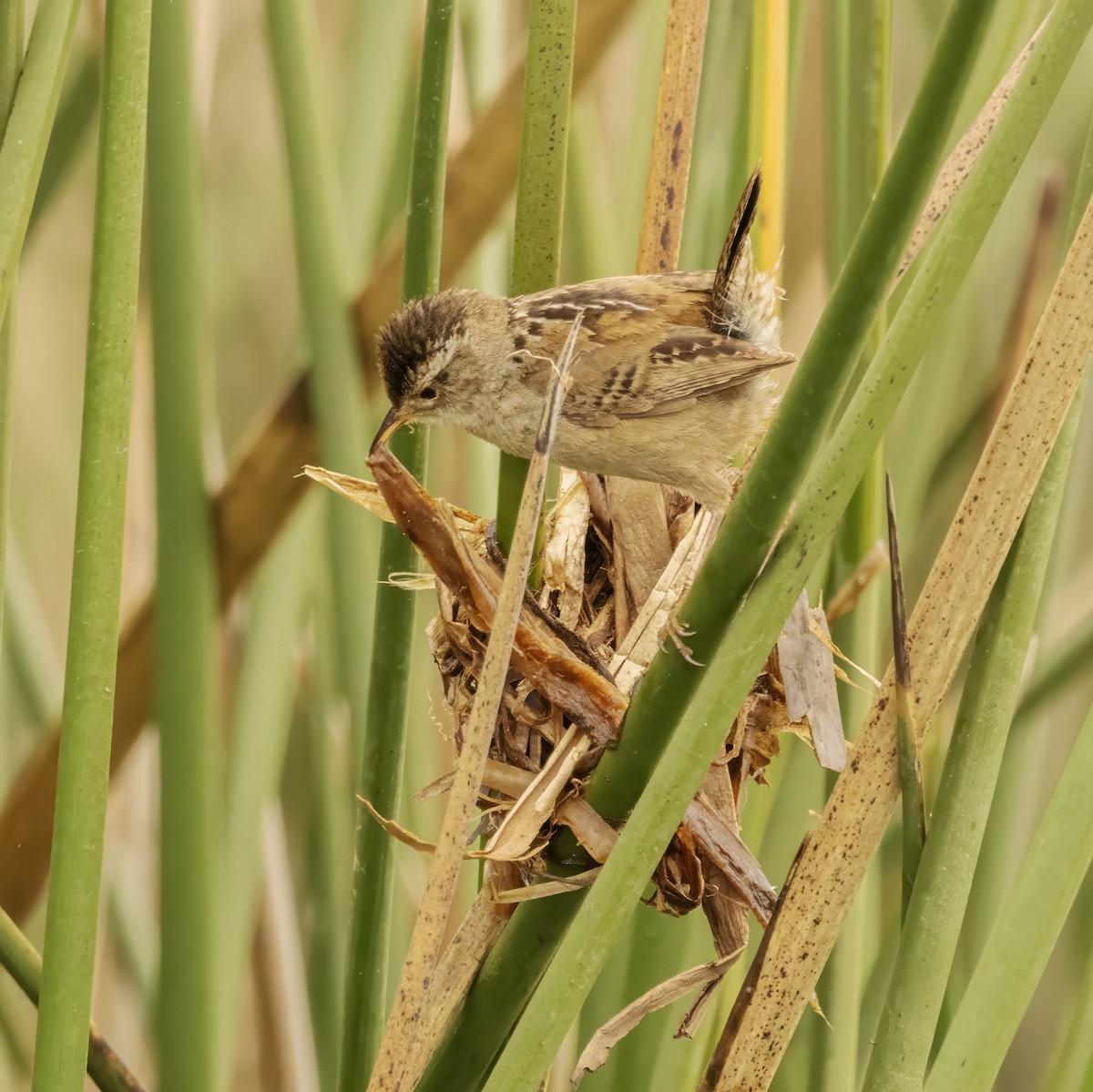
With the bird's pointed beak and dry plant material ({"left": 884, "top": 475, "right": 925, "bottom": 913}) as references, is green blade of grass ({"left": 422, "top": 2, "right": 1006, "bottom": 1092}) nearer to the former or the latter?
dry plant material ({"left": 884, "top": 475, "right": 925, "bottom": 913})

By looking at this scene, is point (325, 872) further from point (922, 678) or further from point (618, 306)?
point (922, 678)

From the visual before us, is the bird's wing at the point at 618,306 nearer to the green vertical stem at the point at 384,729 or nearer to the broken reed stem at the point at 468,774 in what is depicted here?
the green vertical stem at the point at 384,729

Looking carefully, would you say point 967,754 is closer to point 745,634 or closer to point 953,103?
point 745,634

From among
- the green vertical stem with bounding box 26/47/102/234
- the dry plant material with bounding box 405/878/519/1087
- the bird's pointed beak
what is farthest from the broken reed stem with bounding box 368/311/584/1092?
the green vertical stem with bounding box 26/47/102/234

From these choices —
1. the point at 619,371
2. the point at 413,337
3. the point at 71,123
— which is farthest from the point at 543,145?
the point at 71,123

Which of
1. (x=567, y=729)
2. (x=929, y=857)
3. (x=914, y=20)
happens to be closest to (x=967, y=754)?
(x=929, y=857)
